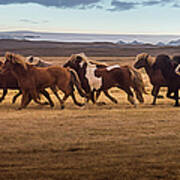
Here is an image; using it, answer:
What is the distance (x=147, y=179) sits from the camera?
5.04 m

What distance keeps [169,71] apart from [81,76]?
252 cm

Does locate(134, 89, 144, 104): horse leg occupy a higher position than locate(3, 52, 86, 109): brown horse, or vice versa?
locate(3, 52, 86, 109): brown horse

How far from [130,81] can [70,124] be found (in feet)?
10.9

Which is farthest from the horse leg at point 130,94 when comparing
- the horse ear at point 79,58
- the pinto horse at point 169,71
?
the horse ear at point 79,58

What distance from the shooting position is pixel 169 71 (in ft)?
40.2

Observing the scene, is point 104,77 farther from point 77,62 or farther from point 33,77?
point 33,77

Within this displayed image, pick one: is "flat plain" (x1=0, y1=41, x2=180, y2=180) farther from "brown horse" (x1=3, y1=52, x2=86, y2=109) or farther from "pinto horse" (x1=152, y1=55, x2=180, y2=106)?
"pinto horse" (x1=152, y1=55, x2=180, y2=106)

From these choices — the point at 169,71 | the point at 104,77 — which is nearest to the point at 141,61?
the point at 169,71

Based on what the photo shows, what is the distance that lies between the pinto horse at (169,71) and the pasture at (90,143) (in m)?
0.86

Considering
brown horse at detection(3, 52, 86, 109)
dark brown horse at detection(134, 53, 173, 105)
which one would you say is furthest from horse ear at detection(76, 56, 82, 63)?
dark brown horse at detection(134, 53, 173, 105)

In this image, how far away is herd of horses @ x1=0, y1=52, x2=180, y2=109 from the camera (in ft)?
37.0

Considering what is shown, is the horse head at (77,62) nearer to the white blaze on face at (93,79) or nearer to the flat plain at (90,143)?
the white blaze on face at (93,79)

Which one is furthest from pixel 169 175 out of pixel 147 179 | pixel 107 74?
pixel 107 74

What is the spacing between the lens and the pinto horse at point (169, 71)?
12155mm
